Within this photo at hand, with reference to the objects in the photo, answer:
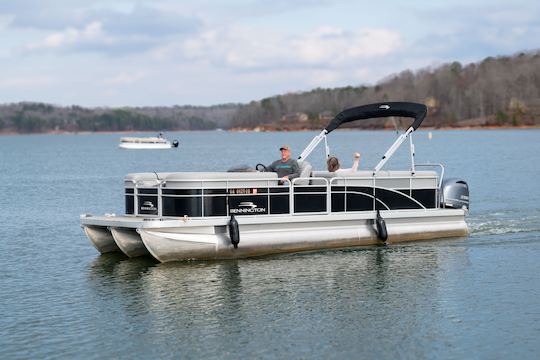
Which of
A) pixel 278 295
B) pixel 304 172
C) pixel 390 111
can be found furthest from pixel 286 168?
pixel 278 295

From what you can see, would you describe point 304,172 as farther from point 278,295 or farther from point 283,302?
point 283,302

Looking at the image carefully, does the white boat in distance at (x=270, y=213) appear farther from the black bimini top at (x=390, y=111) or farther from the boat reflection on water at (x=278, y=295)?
the boat reflection on water at (x=278, y=295)

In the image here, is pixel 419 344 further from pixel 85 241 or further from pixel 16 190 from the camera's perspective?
pixel 16 190

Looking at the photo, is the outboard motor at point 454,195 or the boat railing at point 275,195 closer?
the boat railing at point 275,195

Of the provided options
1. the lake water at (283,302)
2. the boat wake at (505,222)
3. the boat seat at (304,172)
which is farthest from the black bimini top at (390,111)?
the boat wake at (505,222)

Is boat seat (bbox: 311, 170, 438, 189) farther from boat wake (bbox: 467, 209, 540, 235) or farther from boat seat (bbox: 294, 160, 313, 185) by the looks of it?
boat wake (bbox: 467, 209, 540, 235)

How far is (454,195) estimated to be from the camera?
71.0 feet

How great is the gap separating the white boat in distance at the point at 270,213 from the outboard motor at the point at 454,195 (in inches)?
16.8

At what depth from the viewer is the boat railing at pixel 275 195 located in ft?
58.1

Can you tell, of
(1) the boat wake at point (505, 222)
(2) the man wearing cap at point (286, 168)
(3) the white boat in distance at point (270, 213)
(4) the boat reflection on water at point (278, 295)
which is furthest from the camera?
(1) the boat wake at point (505, 222)

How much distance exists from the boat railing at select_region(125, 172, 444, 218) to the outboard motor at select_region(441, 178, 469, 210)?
3.12ft

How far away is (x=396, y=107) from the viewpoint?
21078 mm

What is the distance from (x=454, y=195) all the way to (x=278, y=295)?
25.2ft

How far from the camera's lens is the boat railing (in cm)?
1772
